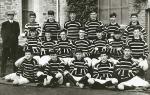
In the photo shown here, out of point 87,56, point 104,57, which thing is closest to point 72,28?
point 87,56

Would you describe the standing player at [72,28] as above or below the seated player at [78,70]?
above

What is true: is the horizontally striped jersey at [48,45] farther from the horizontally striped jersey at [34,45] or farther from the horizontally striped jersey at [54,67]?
the horizontally striped jersey at [54,67]

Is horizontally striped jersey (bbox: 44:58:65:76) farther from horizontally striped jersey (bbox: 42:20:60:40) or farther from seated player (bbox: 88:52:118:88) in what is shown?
horizontally striped jersey (bbox: 42:20:60:40)

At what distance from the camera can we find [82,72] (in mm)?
9922

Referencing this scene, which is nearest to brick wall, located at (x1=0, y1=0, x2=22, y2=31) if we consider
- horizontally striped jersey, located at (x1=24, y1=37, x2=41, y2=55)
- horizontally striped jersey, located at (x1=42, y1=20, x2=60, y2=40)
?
horizontally striped jersey, located at (x1=42, y1=20, x2=60, y2=40)

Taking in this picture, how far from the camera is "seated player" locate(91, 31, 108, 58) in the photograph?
10289 mm

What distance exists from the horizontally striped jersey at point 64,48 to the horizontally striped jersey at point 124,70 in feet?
5.88

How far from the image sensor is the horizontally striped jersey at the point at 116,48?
404 inches

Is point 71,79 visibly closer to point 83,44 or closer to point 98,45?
point 83,44

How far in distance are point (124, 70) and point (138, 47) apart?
96 cm

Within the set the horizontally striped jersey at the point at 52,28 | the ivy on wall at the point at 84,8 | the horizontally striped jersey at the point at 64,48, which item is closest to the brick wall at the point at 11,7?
the ivy on wall at the point at 84,8

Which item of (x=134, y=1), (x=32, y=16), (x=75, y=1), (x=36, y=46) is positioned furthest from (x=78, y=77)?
(x=75, y=1)

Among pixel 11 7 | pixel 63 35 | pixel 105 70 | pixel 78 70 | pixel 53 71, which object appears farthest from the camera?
pixel 11 7

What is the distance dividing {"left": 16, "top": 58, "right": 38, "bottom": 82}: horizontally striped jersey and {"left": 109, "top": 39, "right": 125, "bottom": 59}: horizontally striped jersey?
2260mm
